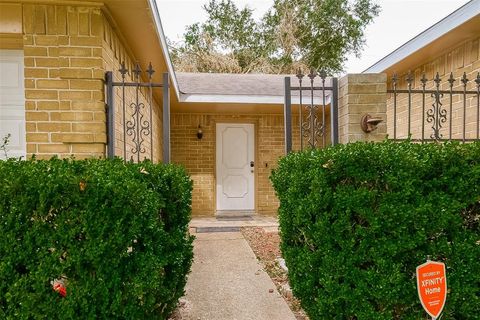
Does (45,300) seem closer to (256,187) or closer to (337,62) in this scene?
(256,187)

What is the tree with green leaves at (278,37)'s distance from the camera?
19.5 meters

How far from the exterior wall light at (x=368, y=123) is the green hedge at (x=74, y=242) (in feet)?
9.10

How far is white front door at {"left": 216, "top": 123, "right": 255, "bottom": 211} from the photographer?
8.21 metres

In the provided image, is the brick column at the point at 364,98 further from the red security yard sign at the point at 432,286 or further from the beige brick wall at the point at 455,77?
the red security yard sign at the point at 432,286

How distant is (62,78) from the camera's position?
311 centimetres

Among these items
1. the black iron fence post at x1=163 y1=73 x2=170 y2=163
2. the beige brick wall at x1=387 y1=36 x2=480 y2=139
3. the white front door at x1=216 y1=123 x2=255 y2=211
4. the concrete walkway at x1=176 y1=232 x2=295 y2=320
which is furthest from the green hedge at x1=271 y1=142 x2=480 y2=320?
the white front door at x1=216 y1=123 x2=255 y2=211

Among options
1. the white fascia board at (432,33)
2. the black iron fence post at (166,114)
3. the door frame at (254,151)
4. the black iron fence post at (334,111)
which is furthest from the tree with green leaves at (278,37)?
the black iron fence post at (166,114)

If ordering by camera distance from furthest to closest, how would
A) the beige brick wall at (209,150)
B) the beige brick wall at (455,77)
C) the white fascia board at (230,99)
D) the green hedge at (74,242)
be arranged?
1. the beige brick wall at (209,150)
2. the white fascia board at (230,99)
3. the beige brick wall at (455,77)
4. the green hedge at (74,242)

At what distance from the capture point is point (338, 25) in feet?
67.6

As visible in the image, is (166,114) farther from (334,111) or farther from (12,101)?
(334,111)

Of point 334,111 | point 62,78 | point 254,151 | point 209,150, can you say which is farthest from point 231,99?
point 62,78

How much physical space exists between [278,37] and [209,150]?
47.0ft

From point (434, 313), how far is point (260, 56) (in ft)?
65.0

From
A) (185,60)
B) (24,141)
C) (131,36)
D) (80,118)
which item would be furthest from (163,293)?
(185,60)
